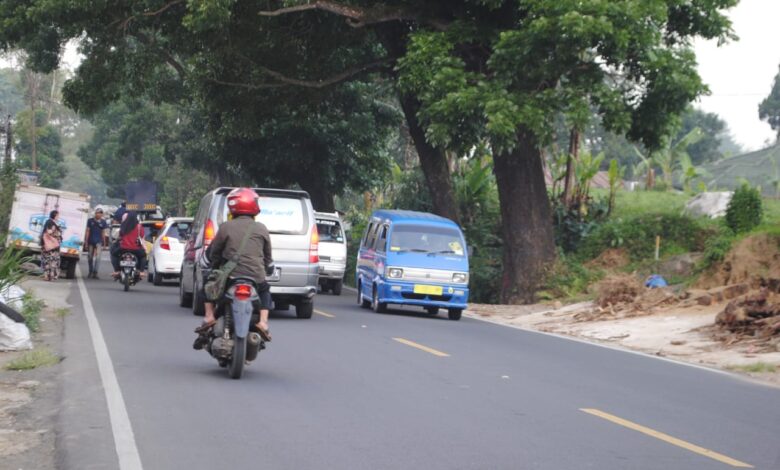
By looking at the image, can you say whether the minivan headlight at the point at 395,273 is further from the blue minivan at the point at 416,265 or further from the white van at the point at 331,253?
the white van at the point at 331,253

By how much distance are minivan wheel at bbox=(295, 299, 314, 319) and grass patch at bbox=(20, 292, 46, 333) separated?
4230 millimetres

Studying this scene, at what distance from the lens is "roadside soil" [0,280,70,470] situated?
7777 millimetres

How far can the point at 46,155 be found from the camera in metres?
96.1

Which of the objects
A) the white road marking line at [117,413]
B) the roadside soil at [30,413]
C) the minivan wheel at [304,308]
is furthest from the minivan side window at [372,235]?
the roadside soil at [30,413]

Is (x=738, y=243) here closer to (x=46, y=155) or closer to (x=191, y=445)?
(x=191, y=445)

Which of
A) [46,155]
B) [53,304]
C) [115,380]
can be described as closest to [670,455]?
[115,380]

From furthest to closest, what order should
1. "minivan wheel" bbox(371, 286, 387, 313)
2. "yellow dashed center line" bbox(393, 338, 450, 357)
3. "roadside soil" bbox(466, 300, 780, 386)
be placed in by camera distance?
"minivan wheel" bbox(371, 286, 387, 313) → "roadside soil" bbox(466, 300, 780, 386) → "yellow dashed center line" bbox(393, 338, 450, 357)

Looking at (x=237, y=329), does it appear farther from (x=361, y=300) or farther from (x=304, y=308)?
(x=361, y=300)

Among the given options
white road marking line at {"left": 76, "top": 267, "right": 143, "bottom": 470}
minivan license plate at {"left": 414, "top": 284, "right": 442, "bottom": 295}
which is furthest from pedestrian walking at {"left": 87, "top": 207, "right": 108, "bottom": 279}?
white road marking line at {"left": 76, "top": 267, "right": 143, "bottom": 470}

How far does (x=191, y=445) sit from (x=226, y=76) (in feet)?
76.1

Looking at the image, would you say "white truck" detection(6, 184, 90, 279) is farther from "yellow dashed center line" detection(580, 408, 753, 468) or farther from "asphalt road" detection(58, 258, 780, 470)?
"yellow dashed center line" detection(580, 408, 753, 468)

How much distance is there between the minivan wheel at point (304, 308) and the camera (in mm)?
19734

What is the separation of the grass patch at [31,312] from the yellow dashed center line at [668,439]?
8443mm

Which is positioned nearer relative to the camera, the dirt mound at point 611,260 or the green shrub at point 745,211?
the green shrub at point 745,211
